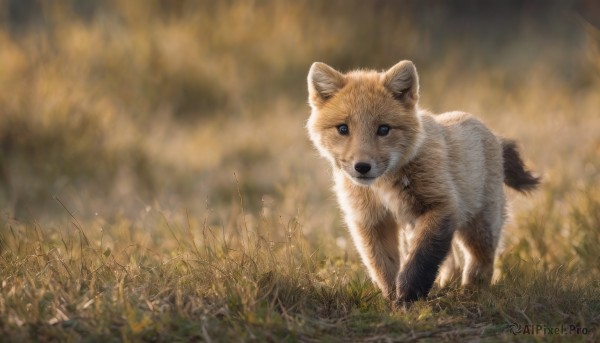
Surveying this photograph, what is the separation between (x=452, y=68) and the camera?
12688 mm

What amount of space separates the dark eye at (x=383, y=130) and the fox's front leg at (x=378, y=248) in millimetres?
541

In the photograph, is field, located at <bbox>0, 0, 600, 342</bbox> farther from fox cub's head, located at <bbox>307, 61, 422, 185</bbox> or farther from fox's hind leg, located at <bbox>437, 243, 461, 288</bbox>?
fox cub's head, located at <bbox>307, 61, 422, 185</bbox>

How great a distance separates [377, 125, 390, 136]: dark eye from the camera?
4.93m

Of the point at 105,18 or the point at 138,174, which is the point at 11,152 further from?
the point at 105,18

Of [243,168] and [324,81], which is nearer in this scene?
[324,81]

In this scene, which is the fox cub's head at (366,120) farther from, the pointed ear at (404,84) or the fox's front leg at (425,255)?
the fox's front leg at (425,255)

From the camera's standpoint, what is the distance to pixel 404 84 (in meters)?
5.11

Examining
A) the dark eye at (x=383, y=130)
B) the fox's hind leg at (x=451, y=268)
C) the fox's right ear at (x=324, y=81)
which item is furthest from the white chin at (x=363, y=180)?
the fox's hind leg at (x=451, y=268)

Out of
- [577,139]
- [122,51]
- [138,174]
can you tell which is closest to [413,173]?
[138,174]

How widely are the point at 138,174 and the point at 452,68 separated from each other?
232 inches

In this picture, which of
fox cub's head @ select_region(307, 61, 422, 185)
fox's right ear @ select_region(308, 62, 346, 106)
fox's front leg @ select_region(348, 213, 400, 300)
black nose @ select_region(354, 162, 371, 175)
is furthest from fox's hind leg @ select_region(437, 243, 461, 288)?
fox's right ear @ select_region(308, 62, 346, 106)

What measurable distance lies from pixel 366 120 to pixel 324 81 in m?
0.50

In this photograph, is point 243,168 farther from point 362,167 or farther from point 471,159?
point 362,167

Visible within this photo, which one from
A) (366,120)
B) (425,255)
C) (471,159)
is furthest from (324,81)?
(425,255)
